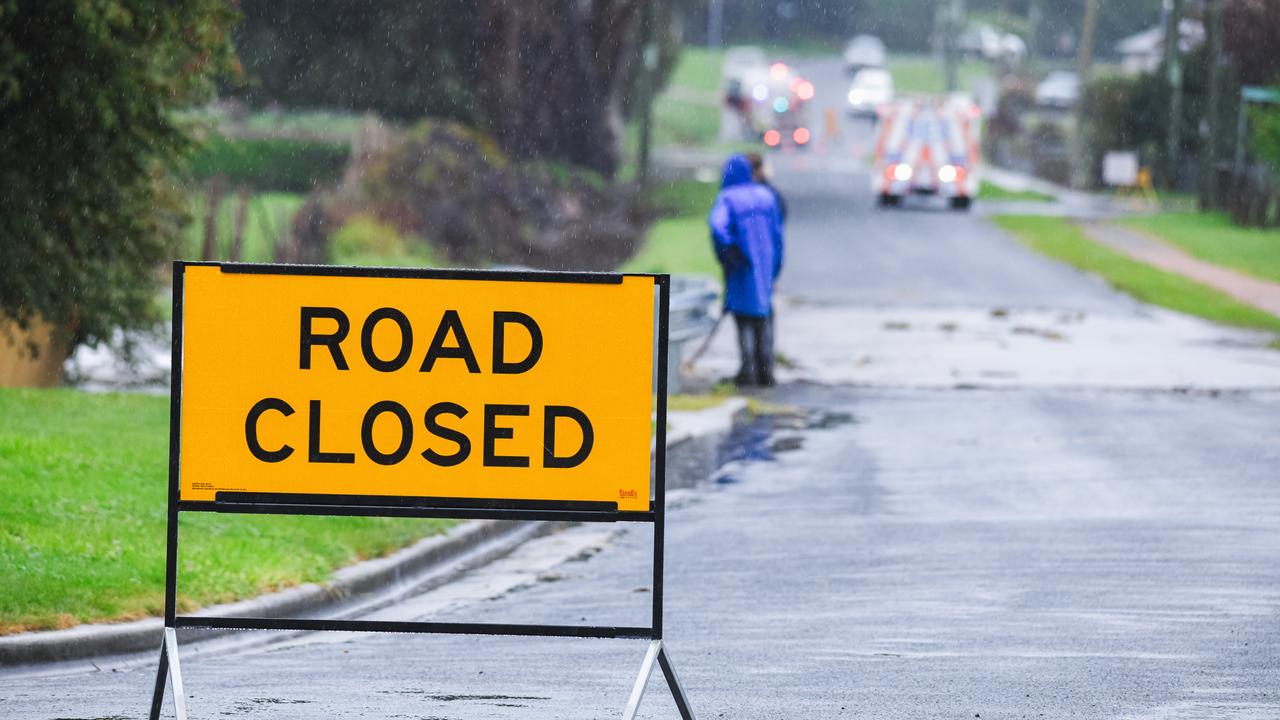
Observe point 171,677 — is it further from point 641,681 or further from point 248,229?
point 248,229

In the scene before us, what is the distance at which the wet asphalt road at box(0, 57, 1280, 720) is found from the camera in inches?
284

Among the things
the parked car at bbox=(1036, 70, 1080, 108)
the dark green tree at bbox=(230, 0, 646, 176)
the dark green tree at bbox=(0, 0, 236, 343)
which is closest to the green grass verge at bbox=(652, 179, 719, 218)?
the dark green tree at bbox=(230, 0, 646, 176)

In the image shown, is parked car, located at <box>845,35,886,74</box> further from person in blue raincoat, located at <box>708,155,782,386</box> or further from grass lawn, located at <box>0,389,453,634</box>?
grass lawn, located at <box>0,389,453,634</box>

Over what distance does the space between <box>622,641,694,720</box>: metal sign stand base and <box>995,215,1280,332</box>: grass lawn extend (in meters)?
18.9

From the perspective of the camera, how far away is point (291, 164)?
6266 cm

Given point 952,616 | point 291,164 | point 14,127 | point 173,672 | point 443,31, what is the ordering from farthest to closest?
point 291,164, point 443,31, point 14,127, point 952,616, point 173,672

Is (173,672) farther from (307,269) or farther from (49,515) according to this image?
(49,515)

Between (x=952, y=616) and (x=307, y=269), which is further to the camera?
(x=952, y=616)

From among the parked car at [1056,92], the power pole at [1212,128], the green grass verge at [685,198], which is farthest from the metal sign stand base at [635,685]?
the parked car at [1056,92]

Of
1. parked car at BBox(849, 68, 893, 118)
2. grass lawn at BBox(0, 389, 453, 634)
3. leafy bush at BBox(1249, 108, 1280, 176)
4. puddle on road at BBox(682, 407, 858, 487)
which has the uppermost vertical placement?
parked car at BBox(849, 68, 893, 118)

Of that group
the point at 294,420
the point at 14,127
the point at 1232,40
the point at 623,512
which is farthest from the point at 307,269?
the point at 1232,40

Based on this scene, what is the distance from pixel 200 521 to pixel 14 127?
17.6 feet

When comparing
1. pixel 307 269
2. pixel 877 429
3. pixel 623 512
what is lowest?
pixel 877 429

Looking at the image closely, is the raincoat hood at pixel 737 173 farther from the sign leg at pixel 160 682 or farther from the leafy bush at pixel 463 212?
the leafy bush at pixel 463 212
